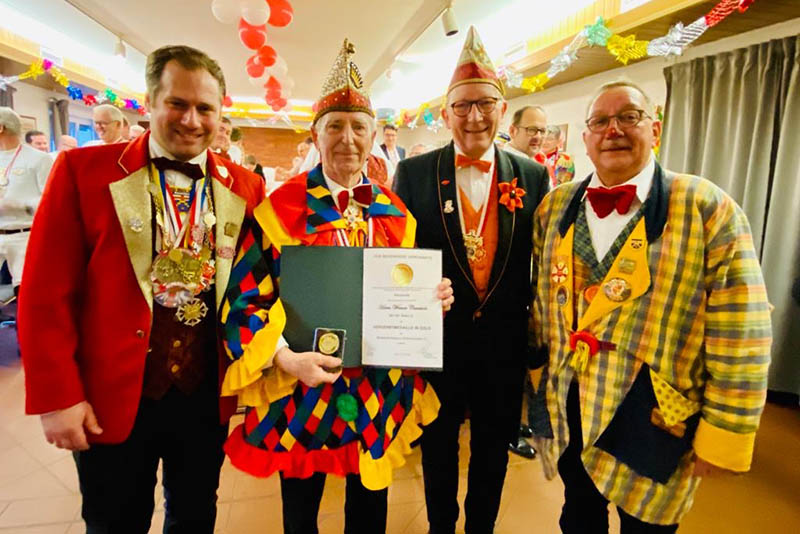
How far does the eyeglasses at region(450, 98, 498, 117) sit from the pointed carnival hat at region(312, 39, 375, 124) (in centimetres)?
46

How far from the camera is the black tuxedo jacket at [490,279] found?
170 cm

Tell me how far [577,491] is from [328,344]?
112cm

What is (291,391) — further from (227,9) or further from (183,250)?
(227,9)

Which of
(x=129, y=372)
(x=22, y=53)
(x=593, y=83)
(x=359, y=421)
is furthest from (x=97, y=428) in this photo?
(x=22, y=53)

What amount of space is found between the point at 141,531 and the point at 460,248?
154 centimetres

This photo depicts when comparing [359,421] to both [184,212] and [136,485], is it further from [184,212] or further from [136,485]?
[184,212]

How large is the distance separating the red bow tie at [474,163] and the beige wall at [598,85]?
1.58 metres

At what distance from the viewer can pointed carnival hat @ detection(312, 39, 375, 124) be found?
56.0 inches

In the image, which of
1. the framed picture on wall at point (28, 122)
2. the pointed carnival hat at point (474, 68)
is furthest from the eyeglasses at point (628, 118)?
the framed picture on wall at point (28, 122)

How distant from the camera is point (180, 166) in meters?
1.34

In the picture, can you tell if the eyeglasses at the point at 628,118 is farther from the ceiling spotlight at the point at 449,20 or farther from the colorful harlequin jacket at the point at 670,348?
the ceiling spotlight at the point at 449,20

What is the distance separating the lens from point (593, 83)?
5984 mm

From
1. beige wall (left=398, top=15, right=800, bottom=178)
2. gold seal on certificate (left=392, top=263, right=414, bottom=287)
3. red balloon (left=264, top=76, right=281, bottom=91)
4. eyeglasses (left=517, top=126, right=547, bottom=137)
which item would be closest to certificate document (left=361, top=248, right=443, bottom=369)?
gold seal on certificate (left=392, top=263, right=414, bottom=287)

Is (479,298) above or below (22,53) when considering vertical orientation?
below
